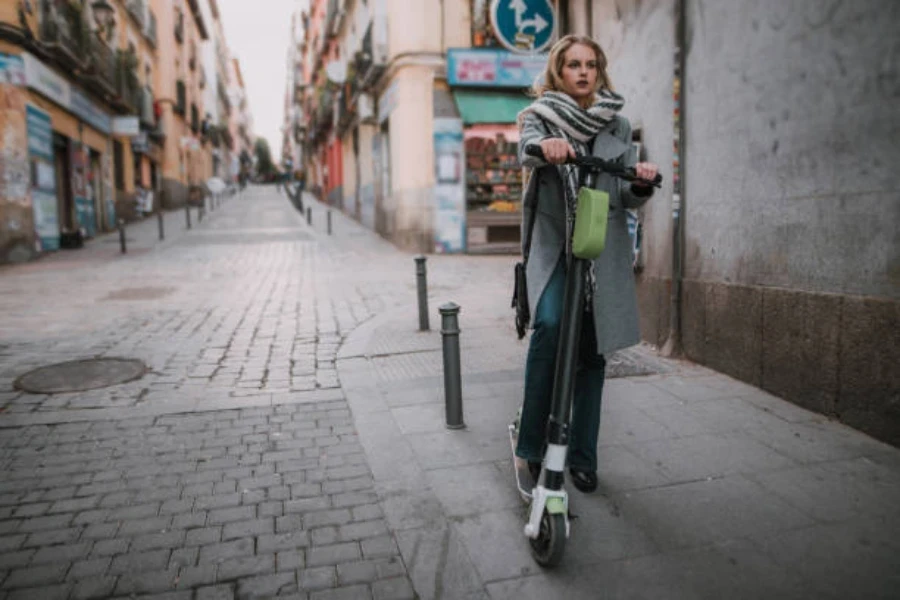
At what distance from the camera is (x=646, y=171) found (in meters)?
2.39

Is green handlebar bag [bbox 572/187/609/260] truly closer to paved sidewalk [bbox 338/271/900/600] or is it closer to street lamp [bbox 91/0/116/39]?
paved sidewalk [bbox 338/271/900/600]

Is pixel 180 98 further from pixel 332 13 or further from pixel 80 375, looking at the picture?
pixel 80 375

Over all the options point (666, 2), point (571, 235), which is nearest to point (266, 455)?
point (571, 235)

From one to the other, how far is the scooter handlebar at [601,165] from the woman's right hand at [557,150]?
3 cm

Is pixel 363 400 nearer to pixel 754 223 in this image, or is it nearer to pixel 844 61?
pixel 754 223

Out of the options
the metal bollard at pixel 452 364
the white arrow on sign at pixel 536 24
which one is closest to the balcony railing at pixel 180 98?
the white arrow on sign at pixel 536 24

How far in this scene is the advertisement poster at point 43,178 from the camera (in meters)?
14.6

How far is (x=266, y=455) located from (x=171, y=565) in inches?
42.7

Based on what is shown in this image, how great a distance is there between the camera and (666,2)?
17.1ft

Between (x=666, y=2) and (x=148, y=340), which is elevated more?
(x=666, y=2)

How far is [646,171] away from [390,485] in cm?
191

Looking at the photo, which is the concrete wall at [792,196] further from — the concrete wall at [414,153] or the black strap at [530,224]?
the concrete wall at [414,153]

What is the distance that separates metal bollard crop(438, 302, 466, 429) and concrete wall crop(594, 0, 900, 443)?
2173 millimetres

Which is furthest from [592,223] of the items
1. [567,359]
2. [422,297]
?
[422,297]
